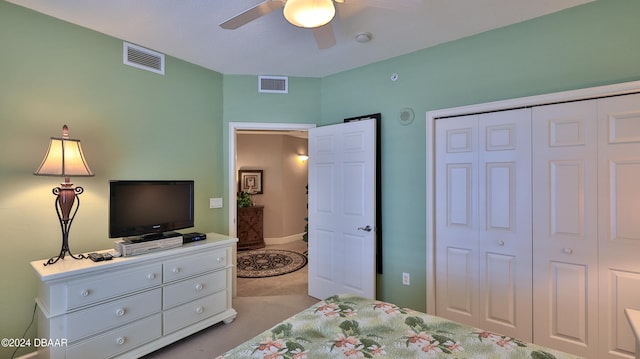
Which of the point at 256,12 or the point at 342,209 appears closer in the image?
the point at 256,12

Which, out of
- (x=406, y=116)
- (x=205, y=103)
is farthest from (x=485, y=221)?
(x=205, y=103)

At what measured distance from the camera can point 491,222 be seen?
2.38 m

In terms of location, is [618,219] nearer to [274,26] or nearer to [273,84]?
[274,26]

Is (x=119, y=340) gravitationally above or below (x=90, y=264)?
below

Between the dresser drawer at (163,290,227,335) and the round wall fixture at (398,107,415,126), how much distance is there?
95.2 inches

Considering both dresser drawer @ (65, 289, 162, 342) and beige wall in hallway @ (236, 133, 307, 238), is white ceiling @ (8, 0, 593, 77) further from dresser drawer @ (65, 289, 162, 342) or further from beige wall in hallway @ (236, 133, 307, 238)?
beige wall in hallway @ (236, 133, 307, 238)

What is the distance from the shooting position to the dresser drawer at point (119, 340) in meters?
1.90

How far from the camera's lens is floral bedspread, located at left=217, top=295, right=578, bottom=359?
1.22 m

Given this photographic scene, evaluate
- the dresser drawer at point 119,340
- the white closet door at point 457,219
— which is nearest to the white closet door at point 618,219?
the white closet door at point 457,219

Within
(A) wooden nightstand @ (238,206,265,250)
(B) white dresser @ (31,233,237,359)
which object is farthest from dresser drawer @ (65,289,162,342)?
(A) wooden nightstand @ (238,206,265,250)

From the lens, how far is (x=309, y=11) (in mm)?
1469

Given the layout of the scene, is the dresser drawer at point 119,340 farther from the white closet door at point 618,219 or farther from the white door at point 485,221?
the white closet door at point 618,219

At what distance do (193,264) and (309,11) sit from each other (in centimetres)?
218

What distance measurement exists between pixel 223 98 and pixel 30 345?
8.82 ft
